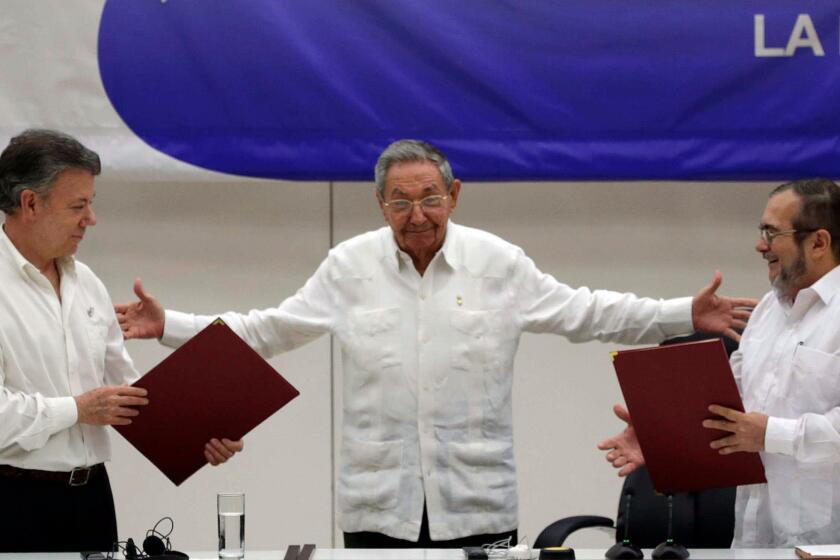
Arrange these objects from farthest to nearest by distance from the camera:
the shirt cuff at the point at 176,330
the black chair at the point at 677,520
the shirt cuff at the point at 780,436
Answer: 1. the black chair at the point at 677,520
2. the shirt cuff at the point at 176,330
3. the shirt cuff at the point at 780,436

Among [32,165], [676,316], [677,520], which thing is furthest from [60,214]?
[677,520]

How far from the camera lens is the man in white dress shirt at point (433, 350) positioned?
3092 mm

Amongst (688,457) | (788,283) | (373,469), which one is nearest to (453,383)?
(373,469)

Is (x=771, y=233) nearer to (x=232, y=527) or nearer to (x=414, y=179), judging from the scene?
(x=414, y=179)

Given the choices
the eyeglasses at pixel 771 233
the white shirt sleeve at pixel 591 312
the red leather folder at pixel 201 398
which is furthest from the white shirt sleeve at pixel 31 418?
the eyeglasses at pixel 771 233

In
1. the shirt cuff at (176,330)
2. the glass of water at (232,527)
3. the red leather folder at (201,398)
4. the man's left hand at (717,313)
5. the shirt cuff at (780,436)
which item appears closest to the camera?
the glass of water at (232,527)

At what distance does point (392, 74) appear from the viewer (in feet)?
13.4

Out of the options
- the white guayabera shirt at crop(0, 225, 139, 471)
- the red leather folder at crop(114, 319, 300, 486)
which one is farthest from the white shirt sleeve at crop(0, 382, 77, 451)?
the red leather folder at crop(114, 319, 300, 486)

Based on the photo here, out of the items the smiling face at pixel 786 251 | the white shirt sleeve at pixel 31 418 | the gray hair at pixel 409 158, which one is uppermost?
the gray hair at pixel 409 158

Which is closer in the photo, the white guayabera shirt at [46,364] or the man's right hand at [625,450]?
the white guayabera shirt at [46,364]

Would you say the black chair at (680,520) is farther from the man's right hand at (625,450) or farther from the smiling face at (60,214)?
the smiling face at (60,214)

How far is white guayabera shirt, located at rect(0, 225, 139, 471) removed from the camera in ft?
8.70

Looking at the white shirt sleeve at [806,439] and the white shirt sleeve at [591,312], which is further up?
the white shirt sleeve at [591,312]

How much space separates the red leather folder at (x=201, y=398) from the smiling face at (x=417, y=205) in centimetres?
56
